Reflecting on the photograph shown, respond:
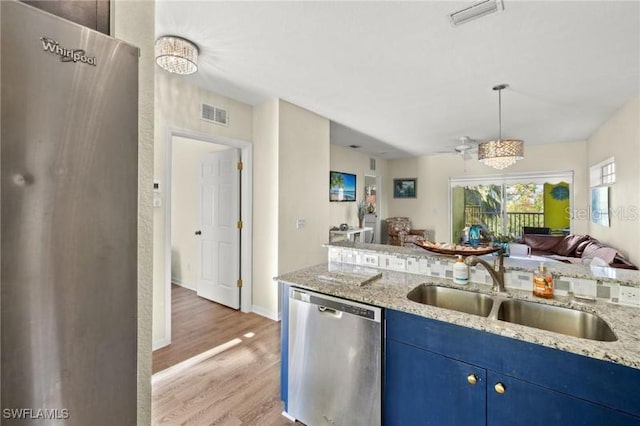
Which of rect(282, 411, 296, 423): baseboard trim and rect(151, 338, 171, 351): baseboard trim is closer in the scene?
rect(282, 411, 296, 423): baseboard trim

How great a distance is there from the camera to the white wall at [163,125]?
2.65m

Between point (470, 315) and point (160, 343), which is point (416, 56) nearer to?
point (470, 315)

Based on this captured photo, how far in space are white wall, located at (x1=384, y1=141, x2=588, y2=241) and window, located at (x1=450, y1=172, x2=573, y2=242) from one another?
0.45 ft

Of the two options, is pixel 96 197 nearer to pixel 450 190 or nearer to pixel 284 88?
pixel 284 88

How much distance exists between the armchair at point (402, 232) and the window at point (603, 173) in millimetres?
3256

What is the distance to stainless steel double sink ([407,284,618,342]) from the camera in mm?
1294

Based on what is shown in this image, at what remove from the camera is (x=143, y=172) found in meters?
0.85

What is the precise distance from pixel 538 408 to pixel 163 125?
3224 millimetres

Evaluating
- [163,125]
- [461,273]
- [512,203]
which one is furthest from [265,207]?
[512,203]

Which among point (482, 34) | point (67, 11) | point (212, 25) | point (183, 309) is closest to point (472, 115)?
point (482, 34)

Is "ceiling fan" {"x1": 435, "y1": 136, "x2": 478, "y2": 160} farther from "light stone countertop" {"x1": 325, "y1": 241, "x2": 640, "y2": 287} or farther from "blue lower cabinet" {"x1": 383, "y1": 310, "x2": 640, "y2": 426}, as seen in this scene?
"blue lower cabinet" {"x1": 383, "y1": 310, "x2": 640, "y2": 426}

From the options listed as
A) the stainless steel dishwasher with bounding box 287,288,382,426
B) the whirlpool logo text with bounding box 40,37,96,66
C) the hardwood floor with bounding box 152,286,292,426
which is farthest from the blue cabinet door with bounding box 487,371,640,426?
the whirlpool logo text with bounding box 40,37,96,66

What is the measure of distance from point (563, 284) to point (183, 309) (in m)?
3.75

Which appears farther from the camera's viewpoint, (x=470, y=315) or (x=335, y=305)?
(x=335, y=305)
